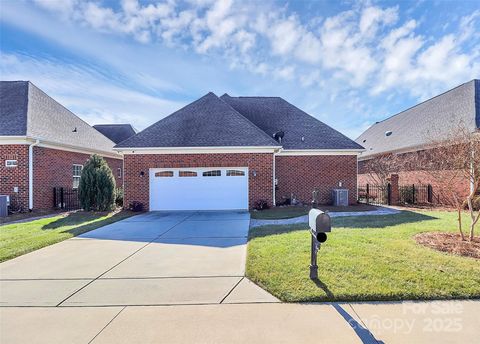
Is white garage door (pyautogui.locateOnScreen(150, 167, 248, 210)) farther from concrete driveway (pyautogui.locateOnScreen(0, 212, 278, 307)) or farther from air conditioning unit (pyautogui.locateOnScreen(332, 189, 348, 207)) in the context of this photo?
air conditioning unit (pyautogui.locateOnScreen(332, 189, 348, 207))

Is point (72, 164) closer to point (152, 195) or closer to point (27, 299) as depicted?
point (152, 195)

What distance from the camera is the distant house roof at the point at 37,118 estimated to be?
13008 millimetres

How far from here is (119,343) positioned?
290cm

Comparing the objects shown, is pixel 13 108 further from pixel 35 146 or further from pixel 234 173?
pixel 234 173

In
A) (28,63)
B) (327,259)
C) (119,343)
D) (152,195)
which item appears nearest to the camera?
(119,343)

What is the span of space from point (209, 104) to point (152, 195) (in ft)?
20.8

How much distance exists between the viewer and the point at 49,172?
1370cm

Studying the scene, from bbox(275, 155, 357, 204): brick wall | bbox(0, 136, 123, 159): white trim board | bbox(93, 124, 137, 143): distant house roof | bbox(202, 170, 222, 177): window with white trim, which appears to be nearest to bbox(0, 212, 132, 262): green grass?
bbox(202, 170, 222, 177): window with white trim

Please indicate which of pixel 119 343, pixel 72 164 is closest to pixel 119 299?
pixel 119 343

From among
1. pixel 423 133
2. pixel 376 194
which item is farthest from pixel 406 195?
pixel 423 133

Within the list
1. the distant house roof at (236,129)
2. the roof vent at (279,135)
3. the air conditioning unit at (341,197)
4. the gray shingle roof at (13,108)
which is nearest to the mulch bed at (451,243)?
the air conditioning unit at (341,197)

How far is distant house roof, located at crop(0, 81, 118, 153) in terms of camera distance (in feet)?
42.7

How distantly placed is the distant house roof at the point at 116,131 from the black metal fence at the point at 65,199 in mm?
12088

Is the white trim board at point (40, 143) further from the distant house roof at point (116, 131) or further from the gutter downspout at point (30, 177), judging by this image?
the distant house roof at point (116, 131)
